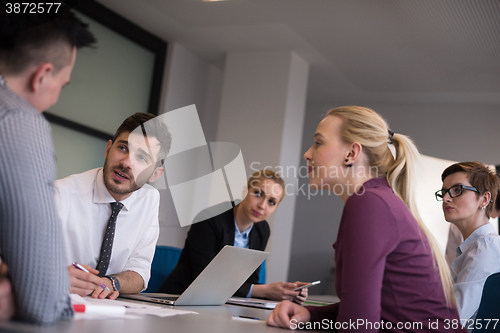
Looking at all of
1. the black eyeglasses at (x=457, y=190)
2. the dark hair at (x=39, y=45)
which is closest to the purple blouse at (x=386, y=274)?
the dark hair at (x=39, y=45)

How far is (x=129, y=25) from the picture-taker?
416 cm

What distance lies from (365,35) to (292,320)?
10.2ft

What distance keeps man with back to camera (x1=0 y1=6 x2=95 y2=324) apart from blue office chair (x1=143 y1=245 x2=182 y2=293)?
1.60 meters

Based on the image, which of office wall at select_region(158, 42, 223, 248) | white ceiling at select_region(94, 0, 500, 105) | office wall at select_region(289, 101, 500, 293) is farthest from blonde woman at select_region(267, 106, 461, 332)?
office wall at select_region(289, 101, 500, 293)

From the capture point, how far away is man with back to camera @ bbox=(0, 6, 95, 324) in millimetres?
774

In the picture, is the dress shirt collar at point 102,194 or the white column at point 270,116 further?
the white column at point 270,116

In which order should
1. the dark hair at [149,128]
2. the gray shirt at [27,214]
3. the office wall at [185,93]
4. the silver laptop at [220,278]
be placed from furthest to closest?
the office wall at [185,93] → the dark hair at [149,128] → the silver laptop at [220,278] → the gray shirt at [27,214]

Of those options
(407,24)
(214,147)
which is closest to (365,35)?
(407,24)

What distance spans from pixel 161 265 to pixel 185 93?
264 cm

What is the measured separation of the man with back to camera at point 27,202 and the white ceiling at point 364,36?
109 inches

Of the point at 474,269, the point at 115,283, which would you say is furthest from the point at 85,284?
the point at 474,269

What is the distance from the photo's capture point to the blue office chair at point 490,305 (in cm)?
157

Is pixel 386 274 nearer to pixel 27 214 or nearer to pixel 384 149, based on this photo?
pixel 384 149

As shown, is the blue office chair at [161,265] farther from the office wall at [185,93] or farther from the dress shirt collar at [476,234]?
the office wall at [185,93]
